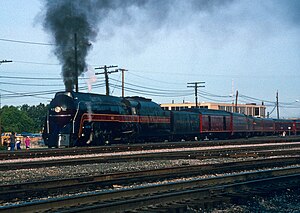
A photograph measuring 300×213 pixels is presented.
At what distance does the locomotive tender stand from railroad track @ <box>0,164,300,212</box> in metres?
16.3

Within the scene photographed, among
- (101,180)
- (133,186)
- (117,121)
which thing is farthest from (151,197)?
(117,121)

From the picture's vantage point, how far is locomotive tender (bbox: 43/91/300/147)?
86.4 feet

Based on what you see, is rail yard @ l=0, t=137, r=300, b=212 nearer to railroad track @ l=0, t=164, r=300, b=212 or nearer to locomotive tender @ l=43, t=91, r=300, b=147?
railroad track @ l=0, t=164, r=300, b=212

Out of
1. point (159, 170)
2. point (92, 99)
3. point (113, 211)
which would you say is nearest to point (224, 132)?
point (92, 99)

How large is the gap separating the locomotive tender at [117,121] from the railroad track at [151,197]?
16.3 meters

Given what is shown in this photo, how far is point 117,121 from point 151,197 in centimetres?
2168

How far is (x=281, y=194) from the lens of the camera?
961 centimetres

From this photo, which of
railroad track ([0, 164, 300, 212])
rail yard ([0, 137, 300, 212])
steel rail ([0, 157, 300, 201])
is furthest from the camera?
steel rail ([0, 157, 300, 201])

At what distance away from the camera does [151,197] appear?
8164 mm

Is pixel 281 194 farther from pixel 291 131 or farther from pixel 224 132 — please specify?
pixel 291 131

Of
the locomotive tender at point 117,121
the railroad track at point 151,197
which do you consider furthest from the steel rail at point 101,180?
the locomotive tender at point 117,121

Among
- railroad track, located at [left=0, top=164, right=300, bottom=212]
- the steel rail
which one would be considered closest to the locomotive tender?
the steel rail

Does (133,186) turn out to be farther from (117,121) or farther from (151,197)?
(117,121)

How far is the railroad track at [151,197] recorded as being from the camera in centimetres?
748
